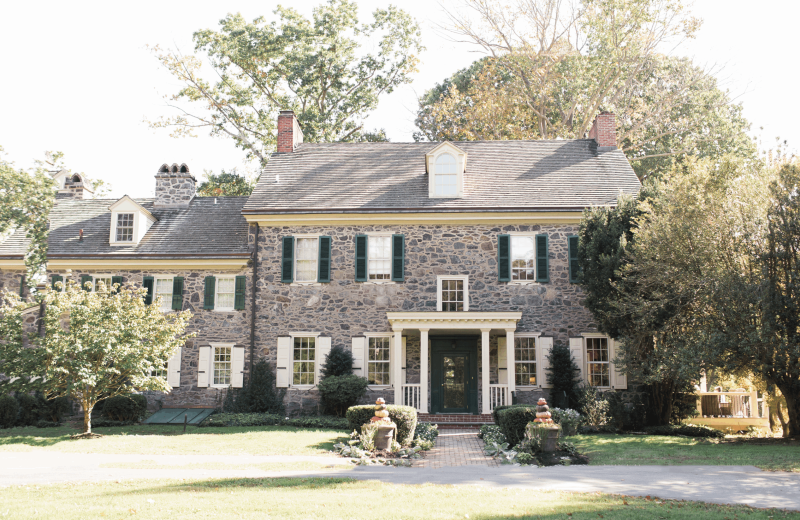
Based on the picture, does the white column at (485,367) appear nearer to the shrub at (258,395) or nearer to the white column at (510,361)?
the white column at (510,361)

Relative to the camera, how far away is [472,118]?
1161 inches

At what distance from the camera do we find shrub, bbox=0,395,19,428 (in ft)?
53.3

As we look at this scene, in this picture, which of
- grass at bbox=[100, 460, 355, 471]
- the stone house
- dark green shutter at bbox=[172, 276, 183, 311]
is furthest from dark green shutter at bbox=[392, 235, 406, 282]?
grass at bbox=[100, 460, 355, 471]

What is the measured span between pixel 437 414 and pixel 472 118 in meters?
16.4

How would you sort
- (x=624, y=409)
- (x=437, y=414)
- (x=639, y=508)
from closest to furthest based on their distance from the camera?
(x=639, y=508), (x=624, y=409), (x=437, y=414)

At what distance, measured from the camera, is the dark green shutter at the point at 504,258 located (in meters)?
18.6

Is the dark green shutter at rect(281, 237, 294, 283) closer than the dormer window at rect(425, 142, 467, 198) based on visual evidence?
Yes

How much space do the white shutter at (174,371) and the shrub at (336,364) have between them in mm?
4377

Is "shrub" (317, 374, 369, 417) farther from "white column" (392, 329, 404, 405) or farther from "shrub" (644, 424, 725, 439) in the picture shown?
"shrub" (644, 424, 725, 439)

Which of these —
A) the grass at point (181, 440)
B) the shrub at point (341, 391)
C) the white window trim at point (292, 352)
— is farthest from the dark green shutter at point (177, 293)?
the shrub at point (341, 391)

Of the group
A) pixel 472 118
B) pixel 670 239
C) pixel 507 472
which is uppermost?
pixel 472 118

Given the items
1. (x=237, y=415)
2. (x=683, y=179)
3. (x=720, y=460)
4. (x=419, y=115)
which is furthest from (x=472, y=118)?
(x=720, y=460)

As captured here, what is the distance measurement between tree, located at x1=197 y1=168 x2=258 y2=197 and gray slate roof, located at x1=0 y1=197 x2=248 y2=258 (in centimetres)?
871

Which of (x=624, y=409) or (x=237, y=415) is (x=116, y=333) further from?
(x=624, y=409)
